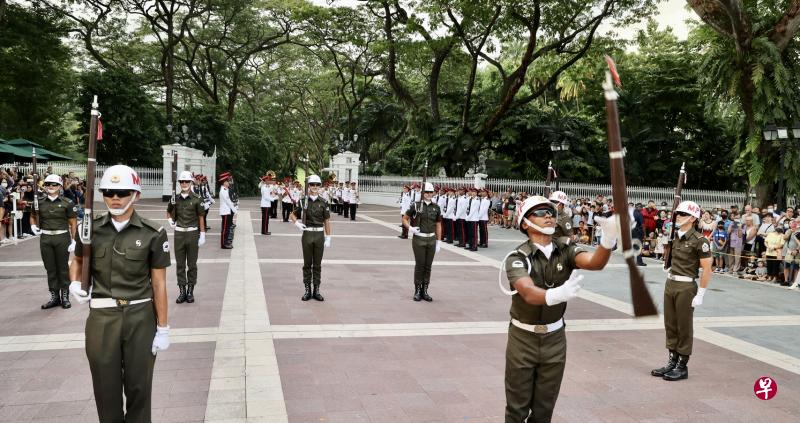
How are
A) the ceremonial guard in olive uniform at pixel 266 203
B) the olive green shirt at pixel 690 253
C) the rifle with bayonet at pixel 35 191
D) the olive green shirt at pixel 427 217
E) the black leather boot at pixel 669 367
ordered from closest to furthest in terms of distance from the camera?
1. the black leather boot at pixel 669 367
2. the olive green shirt at pixel 690 253
3. the rifle with bayonet at pixel 35 191
4. the olive green shirt at pixel 427 217
5. the ceremonial guard in olive uniform at pixel 266 203

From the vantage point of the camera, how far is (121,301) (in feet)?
12.0

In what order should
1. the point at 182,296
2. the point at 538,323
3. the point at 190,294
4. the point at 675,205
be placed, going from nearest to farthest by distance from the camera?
1. the point at 538,323
2. the point at 675,205
3. the point at 182,296
4. the point at 190,294

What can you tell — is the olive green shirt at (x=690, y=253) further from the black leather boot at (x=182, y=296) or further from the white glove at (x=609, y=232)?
the black leather boot at (x=182, y=296)

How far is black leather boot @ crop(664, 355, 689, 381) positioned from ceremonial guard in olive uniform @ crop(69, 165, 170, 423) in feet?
16.6

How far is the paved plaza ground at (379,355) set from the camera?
4.90m

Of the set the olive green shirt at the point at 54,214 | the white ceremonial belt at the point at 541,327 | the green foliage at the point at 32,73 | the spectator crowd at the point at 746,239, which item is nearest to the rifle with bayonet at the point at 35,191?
the olive green shirt at the point at 54,214

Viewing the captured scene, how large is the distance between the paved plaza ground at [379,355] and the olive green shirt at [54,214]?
1.19 m

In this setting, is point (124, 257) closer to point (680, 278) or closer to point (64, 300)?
point (64, 300)

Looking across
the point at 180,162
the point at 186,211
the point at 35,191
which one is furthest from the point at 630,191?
the point at 35,191

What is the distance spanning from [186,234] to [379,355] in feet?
14.3

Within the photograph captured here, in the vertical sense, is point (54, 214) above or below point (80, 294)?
above

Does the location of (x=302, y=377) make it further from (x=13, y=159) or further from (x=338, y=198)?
(x=338, y=198)

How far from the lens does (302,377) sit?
552cm

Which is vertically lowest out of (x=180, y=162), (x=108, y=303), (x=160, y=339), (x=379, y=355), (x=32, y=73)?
(x=379, y=355)
